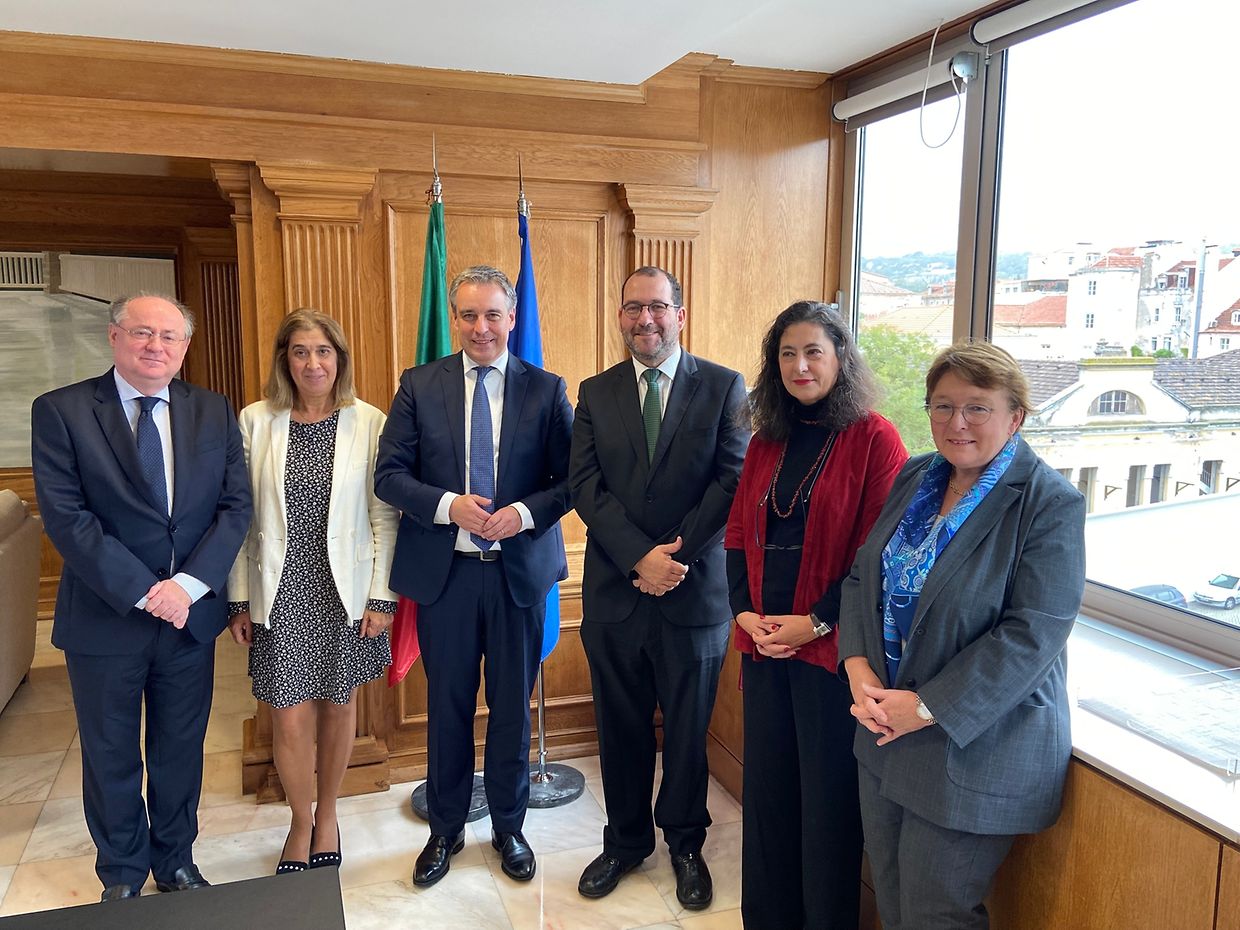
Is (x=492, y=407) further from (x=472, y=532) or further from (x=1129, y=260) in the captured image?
(x=1129, y=260)

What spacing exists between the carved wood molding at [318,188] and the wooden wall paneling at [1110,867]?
2.69m

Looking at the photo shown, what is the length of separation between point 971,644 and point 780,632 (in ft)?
1.66

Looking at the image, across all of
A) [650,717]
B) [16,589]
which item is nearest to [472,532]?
[650,717]

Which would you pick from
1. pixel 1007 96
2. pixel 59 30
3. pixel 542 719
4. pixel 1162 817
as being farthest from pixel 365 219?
pixel 1162 817

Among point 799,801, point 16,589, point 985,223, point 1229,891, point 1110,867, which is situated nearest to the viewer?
point 1229,891

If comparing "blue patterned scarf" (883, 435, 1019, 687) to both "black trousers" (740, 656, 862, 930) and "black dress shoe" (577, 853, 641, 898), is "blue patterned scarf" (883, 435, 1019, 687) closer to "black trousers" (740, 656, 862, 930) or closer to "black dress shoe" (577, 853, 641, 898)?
"black trousers" (740, 656, 862, 930)

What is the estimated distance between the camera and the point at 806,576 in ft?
7.06

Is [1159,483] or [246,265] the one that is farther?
[246,265]

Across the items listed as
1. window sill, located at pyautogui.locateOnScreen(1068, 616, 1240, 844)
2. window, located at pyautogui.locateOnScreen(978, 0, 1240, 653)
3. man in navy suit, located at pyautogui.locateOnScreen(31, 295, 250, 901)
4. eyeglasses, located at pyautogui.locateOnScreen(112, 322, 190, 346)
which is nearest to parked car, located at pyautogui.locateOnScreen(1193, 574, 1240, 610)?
window, located at pyautogui.locateOnScreen(978, 0, 1240, 653)

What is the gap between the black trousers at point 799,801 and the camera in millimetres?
2180

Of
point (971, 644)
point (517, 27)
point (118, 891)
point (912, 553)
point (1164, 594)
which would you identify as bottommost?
point (118, 891)

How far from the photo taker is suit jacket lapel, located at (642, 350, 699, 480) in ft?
8.31

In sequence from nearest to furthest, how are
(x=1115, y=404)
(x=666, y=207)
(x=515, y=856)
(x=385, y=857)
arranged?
1. (x=1115, y=404)
2. (x=515, y=856)
3. (x=385, y=857)
4. (x=666, y=207)

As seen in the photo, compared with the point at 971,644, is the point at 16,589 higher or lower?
lower
